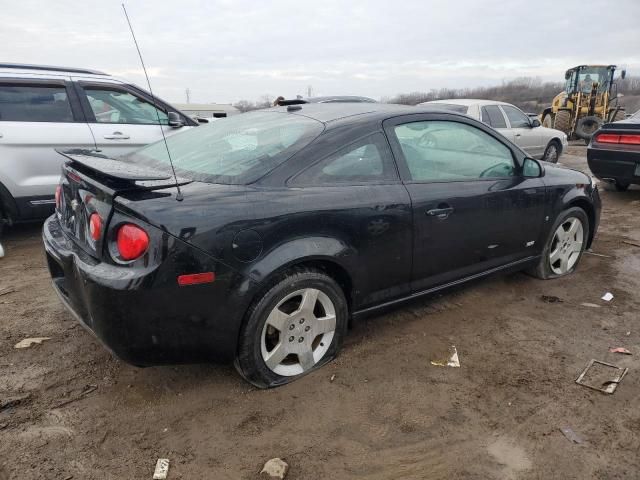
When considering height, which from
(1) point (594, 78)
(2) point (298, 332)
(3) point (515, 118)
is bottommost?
(2) point (298, 332)

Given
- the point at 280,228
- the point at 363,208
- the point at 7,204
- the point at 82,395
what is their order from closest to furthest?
the point at 280,228
the point at 82,395
the point at 363,208
the point at 7,204

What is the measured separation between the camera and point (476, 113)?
328 inches

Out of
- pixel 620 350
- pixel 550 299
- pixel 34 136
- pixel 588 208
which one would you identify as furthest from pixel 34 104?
pixel 620 350

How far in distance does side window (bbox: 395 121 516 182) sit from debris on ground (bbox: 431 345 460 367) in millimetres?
1107

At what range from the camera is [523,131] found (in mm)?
9328

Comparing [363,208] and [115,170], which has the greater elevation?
[115,170]

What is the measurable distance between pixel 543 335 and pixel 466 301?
64cm

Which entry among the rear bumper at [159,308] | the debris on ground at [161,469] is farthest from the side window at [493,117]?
the debris on ground at [161,469]

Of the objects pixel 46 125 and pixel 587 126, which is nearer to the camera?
pixel 46 125

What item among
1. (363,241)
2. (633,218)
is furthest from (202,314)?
(633,218)

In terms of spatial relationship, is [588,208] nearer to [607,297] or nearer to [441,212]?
[607,297]

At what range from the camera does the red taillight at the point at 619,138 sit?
6.63m

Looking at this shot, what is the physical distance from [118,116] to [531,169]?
439cm

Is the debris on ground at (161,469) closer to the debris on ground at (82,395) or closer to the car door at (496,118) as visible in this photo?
the debris on ground at (82,395)
